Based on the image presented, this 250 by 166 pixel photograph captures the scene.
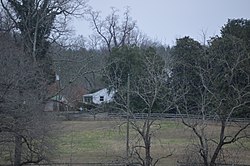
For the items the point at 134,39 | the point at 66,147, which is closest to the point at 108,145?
the point at 66,147

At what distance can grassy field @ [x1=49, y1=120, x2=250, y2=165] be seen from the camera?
21.5 metres

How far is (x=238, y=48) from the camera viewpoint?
28.9 metres

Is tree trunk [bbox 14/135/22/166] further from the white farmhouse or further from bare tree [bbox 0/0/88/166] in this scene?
the white farmhouse

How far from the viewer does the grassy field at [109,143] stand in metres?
21.5

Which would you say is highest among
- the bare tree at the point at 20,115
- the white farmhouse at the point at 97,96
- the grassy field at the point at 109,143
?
the white farmhouse at the point at 97,96

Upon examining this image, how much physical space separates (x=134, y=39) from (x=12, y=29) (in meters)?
29.2

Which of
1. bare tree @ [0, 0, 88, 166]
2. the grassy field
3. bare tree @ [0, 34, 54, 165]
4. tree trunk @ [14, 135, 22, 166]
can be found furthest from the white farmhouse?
tree trunk @ [14, 135, 22, 166]

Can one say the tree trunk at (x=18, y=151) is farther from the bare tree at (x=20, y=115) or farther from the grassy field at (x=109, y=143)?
the grassy field at (x=109, y=143)

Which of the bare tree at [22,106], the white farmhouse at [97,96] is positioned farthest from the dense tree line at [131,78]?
the white farmhouse at [97,96]

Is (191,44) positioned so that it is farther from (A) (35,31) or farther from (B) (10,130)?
(B) (10,130)

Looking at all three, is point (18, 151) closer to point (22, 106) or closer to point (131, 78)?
point (22, 106)

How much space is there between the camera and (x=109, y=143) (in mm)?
26422

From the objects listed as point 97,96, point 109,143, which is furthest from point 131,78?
point 97,96

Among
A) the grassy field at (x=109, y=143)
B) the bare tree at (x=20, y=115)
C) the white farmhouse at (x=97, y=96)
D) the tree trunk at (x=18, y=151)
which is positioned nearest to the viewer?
the bare tree at (x=20, y=115)
